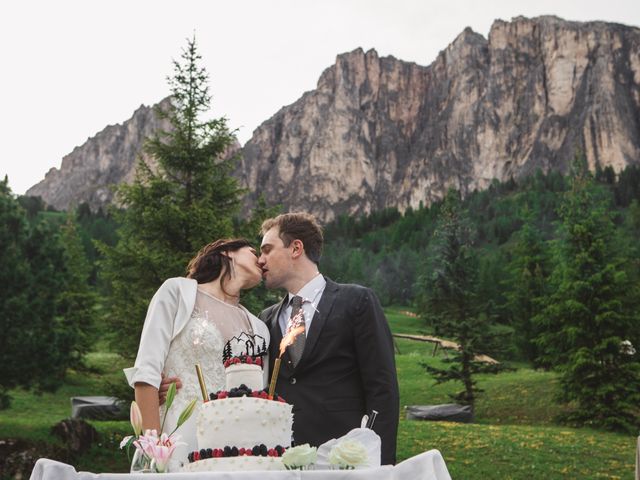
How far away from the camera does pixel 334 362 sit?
154 inches

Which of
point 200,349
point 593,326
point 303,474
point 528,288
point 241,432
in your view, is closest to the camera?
point 303,474

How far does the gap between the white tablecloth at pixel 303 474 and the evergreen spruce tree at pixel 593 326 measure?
2125cm

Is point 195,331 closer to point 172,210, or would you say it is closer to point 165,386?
point 165,386

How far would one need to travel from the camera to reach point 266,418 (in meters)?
2.69

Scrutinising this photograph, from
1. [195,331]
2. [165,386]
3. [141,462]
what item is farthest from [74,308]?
[141,462]

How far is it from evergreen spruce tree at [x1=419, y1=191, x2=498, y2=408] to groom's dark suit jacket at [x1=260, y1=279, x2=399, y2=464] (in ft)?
75.8

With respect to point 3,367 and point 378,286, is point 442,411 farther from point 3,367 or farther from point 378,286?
point 378,286

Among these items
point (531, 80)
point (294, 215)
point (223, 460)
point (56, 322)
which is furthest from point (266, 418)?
point (531, 80)

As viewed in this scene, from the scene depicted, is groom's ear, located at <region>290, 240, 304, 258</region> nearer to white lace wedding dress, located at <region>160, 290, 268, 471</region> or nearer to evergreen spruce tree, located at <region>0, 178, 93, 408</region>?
white lace wedding dress, located at <region>160, 290, 268, 471</region>

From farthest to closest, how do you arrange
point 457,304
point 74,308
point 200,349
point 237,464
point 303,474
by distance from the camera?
point 74,308 < point 457,304 < point 200,349 < point 237,464 < point 303,474

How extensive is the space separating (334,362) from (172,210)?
13402 millimetres

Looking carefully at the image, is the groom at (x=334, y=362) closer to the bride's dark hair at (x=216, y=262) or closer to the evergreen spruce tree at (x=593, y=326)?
the bride's dark hair at (x=216, y=262)

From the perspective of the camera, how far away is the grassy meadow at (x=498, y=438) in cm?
1507

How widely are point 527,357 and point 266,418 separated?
42521 mm
